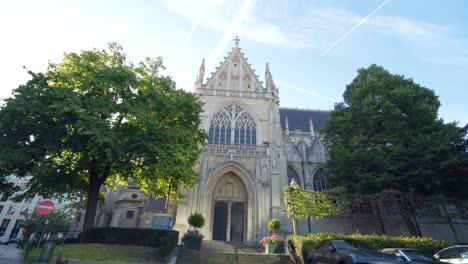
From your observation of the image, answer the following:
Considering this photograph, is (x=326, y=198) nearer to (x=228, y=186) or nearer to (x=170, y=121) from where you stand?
(x=228, y=186)

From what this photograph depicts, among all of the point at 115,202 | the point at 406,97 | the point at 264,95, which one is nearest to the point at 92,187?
the point at 115,202

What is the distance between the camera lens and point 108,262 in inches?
380

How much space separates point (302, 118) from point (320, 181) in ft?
36.6

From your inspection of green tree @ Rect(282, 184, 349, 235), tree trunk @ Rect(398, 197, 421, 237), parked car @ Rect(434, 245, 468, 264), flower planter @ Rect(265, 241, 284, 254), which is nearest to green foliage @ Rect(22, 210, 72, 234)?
flower planter @ Rect(265, 241, 284, 254)

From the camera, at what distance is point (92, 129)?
1009 cm

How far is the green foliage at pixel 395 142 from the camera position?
1530cm

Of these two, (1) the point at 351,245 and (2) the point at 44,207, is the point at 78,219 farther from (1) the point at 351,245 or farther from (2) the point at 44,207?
(1) the point at 351,245

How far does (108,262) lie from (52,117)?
6.93 meters

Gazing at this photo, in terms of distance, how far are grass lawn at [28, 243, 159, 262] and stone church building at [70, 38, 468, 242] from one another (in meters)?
6.40

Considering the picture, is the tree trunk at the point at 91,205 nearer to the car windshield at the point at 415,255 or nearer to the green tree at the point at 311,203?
the green tree at the point at 311,203

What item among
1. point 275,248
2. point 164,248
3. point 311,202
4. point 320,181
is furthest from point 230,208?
point 320,181

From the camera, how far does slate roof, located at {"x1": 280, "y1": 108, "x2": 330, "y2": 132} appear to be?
1261 inches

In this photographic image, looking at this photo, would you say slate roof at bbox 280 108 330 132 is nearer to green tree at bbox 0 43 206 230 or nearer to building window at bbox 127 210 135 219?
building window at bbox 127 210 135 219

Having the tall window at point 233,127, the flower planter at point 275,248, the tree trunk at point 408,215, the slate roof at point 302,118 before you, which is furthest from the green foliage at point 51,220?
the tree trunk at point 408,215
